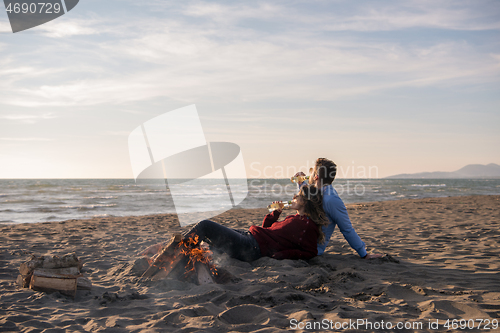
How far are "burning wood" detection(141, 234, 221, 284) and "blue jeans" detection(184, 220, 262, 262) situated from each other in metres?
0.13

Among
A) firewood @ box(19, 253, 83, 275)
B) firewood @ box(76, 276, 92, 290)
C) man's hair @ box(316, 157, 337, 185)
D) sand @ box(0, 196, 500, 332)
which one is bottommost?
sand @ box(0, 196, 500, 332)

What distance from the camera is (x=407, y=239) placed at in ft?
20.7

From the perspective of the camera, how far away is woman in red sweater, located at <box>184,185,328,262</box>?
3.93 m

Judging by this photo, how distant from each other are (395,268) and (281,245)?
154cm

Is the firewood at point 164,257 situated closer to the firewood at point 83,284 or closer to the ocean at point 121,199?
the firewood at point 83,284

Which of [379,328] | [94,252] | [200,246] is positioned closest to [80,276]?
[200,246]

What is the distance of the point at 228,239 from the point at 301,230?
3.22 ft

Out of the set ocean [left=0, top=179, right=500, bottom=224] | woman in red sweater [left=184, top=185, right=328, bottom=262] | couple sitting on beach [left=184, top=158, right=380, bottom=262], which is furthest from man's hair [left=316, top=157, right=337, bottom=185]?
ocean [left=0, top=179, right=500, bottom=224]

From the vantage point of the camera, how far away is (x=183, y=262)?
372 centimetres

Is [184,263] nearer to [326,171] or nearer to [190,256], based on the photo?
[190,256]

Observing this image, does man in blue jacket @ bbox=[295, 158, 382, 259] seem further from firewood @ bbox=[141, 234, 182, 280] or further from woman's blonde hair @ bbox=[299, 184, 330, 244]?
firewood @ bbox=[141, 234, 182, 280]

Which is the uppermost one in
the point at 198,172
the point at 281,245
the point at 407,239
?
the point at 198,172

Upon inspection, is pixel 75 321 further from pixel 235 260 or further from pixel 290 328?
pixel 235 260

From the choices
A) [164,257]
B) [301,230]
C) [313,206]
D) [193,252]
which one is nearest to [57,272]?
[164,257]
